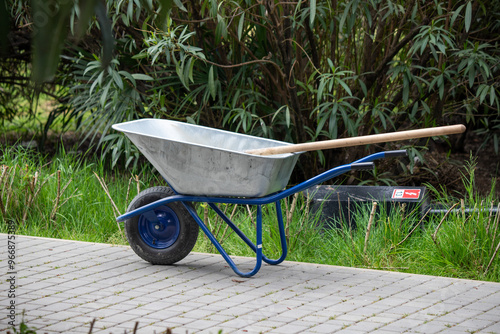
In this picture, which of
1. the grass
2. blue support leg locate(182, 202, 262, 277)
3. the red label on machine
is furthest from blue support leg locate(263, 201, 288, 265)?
the red label on machine

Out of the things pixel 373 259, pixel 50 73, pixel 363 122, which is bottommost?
pixel 373 259

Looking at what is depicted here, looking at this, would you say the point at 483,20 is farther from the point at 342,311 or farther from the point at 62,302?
the point at 62,302

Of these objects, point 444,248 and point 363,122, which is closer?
point 444,248

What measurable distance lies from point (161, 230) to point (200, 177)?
1.86ft

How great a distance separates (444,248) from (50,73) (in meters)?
3.63

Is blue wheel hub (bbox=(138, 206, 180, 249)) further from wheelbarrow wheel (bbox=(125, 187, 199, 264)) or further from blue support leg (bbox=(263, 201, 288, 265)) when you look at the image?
blue support leg (bbox=(263, 201, 288, 265))

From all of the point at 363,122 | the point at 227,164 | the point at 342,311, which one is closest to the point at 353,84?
the point at 363,122

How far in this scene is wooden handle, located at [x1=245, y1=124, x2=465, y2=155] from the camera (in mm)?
3609

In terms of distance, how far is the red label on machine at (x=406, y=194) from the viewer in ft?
16.3

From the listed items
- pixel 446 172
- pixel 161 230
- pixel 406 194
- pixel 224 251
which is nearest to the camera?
pixel 224 251

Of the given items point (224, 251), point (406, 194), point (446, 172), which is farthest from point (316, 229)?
point (446, 172)

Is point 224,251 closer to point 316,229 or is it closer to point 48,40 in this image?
point 316,229

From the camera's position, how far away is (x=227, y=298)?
3801 mm

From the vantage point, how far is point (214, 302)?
147 inches
